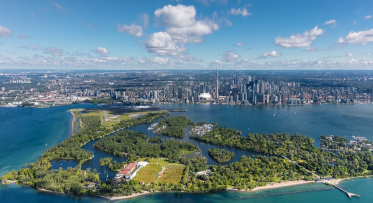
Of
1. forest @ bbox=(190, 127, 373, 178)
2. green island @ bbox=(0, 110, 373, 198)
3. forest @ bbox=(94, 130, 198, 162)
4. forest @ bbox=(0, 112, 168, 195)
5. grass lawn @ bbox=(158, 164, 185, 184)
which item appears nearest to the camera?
forest @ bbox=(0, 112, 168, 195)

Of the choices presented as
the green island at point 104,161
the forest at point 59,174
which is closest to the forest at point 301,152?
the green island at point 104,161

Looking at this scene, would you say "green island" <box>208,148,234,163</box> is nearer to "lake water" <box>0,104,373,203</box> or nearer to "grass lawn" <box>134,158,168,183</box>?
"lake water" <box>0,104,373,203</box>

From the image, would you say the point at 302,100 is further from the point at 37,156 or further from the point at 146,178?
the point at 37,156

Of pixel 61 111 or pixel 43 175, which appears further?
pixel 61 111

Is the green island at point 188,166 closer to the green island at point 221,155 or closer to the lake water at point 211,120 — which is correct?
the green island at point 221,155

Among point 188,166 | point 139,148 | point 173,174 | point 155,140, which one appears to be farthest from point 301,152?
point 139,148

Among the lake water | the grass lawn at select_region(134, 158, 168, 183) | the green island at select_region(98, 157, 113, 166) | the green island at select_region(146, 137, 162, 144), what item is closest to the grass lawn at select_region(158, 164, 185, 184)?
the grass lawn at select_region(134, 158, 168, 183)

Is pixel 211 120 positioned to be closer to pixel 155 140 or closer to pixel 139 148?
pixel 155 140

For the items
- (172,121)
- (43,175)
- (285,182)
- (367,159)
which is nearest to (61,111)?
(172,121)
